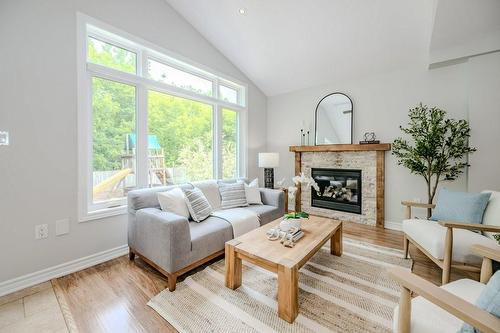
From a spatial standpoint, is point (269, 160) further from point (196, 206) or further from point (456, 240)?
point (456, 240)

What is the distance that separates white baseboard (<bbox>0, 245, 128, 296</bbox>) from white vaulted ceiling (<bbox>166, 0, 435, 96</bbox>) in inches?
134

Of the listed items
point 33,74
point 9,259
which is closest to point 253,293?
point 9,259

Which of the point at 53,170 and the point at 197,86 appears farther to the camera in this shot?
the point at 197,86

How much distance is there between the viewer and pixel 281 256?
163 centimetres

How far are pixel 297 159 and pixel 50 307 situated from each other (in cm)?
396

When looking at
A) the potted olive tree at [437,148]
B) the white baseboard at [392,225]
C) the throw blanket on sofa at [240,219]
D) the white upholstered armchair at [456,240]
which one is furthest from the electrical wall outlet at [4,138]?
the white baseboard at [392,225]

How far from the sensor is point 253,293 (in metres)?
1.80

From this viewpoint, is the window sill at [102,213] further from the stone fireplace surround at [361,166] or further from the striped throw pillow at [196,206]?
the stone fireplace surround at [361,166]

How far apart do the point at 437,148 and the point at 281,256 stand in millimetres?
2916

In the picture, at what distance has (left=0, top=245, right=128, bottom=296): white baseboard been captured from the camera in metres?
1.85

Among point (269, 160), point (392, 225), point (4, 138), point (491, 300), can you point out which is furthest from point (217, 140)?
point (491, 300)

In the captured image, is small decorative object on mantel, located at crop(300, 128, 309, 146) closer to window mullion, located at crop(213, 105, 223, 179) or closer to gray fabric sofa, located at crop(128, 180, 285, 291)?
window mullion, located at crop(213, 105, 223, 179)

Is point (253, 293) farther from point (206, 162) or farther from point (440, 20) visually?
point (440, 20)

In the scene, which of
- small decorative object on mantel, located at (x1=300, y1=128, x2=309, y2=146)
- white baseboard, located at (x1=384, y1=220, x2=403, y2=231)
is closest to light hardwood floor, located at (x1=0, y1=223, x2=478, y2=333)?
white baseboard, located at (x1=384, y1=220, x2=403, y2=231)
